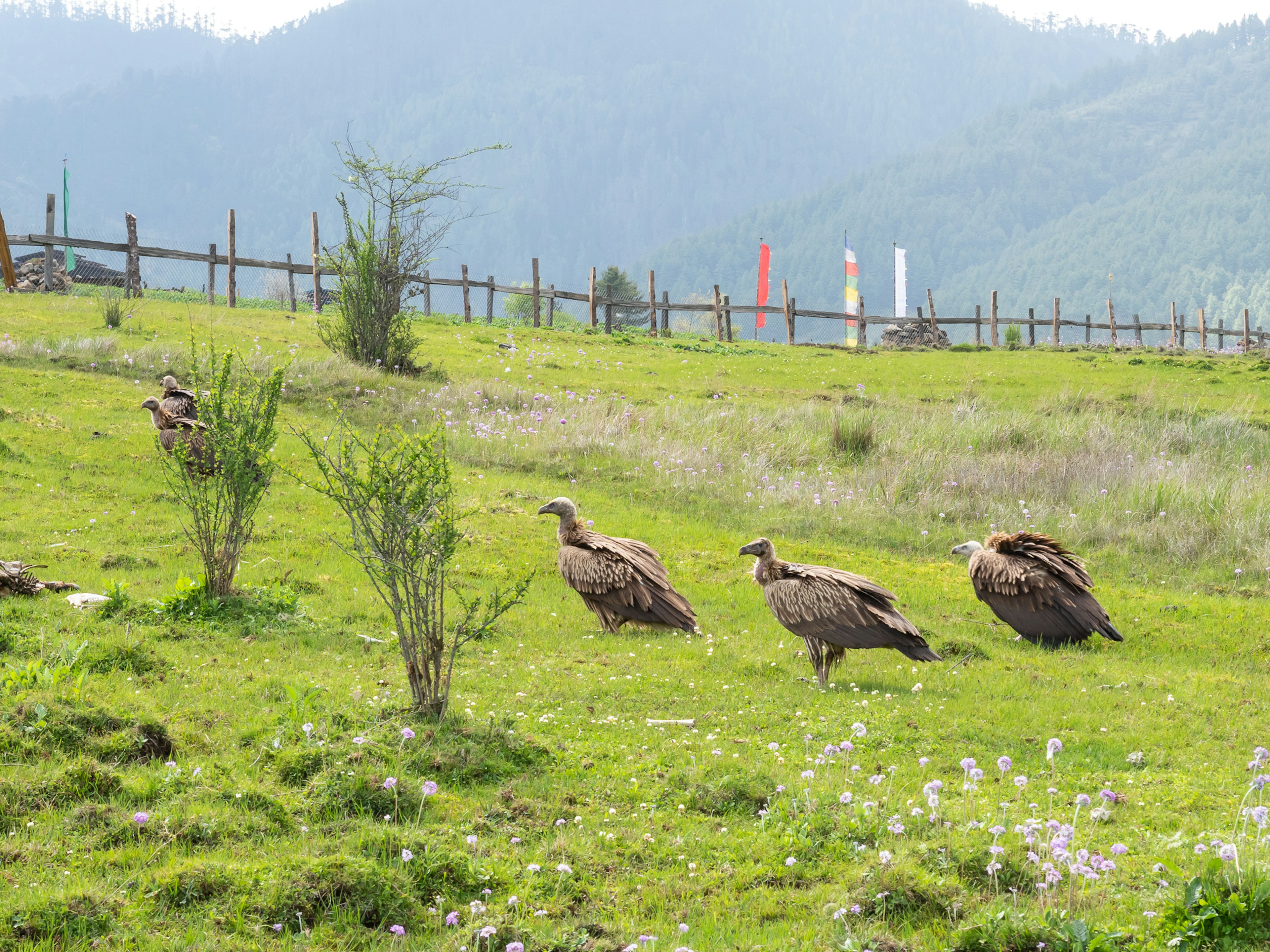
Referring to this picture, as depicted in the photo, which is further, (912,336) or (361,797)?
(912,336)

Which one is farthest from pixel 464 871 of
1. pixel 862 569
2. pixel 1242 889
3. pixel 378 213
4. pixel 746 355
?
pixel 746 355

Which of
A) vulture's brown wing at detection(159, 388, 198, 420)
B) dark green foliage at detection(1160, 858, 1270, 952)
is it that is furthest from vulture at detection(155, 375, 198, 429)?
dark green foliage at detection(1160, 858, 1270, 952)

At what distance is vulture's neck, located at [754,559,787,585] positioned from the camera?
31.7 feet

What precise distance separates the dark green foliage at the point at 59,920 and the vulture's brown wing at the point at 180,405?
39.9 ft

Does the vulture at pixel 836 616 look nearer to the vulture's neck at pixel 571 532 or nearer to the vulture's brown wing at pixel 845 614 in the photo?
the vulture's brown wing at pixel 845 614

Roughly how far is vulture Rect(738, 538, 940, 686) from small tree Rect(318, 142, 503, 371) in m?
18.3

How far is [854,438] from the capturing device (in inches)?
866

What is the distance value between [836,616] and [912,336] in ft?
166

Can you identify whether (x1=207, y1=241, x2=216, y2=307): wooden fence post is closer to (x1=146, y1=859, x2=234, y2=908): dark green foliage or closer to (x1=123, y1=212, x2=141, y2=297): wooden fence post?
(x1=123, y1=212, x2=141, y2=297): wooden fence post

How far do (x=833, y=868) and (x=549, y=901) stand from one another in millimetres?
1526

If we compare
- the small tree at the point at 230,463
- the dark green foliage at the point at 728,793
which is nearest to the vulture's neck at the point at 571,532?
the small tree at the point at 230,463

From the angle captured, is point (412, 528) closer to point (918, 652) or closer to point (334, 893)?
point (334, 893)

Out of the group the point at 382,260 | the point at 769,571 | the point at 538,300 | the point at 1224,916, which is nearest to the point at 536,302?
the point at 538,300

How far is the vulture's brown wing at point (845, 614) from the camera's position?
8.90m
